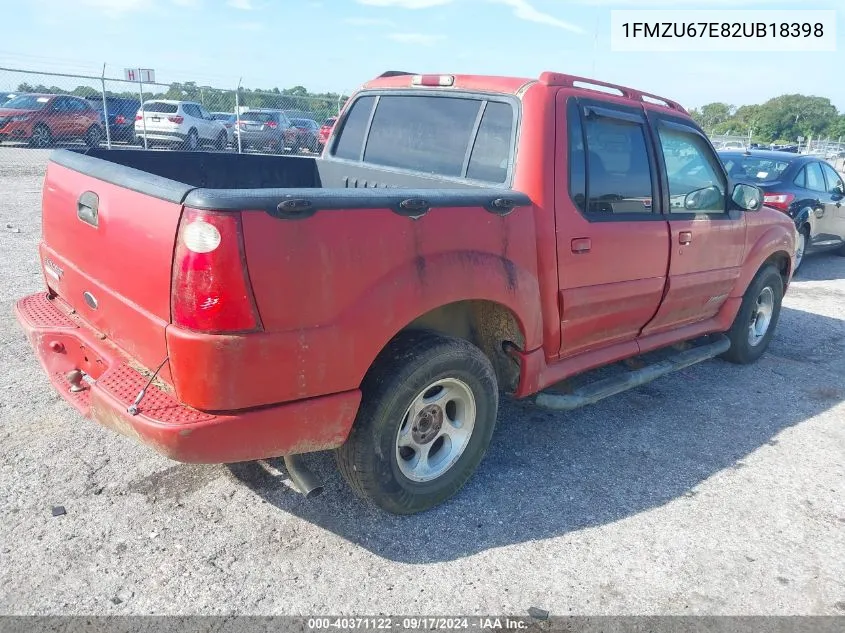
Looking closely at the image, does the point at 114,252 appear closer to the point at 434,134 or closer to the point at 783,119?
the point at 434,134

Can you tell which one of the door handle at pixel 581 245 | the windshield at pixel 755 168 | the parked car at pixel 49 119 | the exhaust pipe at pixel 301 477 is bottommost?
the exhaust pipe at pixel 301 477

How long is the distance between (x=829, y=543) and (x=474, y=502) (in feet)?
5.53

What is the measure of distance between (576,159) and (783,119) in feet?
274

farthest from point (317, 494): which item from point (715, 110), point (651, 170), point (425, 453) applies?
point (715, 110)

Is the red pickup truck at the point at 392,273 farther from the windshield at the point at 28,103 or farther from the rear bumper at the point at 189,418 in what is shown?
the windshield at the point at 28,103

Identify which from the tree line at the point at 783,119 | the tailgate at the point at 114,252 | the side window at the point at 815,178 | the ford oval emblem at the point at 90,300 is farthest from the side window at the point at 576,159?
the tree line at the point at 783,119

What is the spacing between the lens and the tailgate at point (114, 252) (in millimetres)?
2328

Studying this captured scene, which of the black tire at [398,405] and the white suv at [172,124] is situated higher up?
the white suv at [172,124]

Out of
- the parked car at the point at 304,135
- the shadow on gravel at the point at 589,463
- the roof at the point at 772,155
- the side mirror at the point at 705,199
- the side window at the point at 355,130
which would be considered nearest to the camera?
the shadow on gravel at the point at 589,463

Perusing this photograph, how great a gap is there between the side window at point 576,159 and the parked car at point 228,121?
18337 millimetres

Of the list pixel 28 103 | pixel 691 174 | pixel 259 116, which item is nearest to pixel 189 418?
pixel 691 174

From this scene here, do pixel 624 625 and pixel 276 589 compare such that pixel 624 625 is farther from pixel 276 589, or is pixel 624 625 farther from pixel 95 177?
pixel 95 177

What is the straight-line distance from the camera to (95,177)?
2756mm

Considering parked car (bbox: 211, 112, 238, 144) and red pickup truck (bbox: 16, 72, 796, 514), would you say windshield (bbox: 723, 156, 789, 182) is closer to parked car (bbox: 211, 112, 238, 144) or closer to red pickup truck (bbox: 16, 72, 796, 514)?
red pickup truck (bbox: 16, 72, 796, 514)
